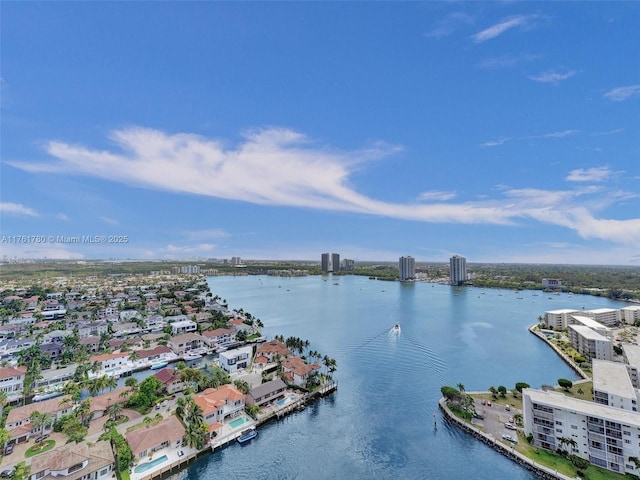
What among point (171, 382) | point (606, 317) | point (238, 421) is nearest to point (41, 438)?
point (171, 382)

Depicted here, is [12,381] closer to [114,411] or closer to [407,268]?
[114,411]

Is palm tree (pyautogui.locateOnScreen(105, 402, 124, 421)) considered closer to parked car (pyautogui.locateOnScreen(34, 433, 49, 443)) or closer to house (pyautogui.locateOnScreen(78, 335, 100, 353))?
parked car (pyautogui.locateOnScreen(34, 433, 49, 443))

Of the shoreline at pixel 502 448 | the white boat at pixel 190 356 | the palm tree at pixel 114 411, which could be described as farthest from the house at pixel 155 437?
the shoreline at pixel 502 448

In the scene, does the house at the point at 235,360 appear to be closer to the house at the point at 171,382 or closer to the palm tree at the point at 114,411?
the house at the point at 171,382

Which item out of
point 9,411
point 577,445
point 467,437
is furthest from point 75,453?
point 577,445

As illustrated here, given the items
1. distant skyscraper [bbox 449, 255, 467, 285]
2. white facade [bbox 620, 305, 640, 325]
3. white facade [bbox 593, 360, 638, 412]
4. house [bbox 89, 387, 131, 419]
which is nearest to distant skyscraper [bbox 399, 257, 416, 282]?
distant skyscraper [bbox 449, 255, 467, 285]
